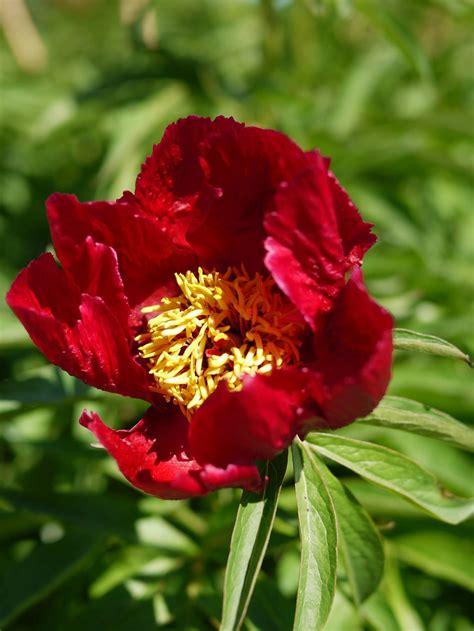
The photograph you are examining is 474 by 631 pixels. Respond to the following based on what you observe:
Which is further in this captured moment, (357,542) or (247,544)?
(357,542)

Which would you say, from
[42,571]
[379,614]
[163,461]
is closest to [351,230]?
[163,461]

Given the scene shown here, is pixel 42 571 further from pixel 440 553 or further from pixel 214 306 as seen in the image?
pixel 440 553

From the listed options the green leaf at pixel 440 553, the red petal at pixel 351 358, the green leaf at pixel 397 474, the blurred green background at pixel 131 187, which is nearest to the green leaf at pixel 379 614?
the blurred green background at pixel 131 187

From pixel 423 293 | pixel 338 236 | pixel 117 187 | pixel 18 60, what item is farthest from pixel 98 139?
pixel 338 236

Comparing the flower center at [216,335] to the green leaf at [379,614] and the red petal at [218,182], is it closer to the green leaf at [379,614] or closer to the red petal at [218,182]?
the red petal at [218,182]

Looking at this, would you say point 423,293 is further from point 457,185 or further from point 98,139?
point 98,139

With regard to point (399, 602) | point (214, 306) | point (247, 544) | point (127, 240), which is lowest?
point (399, 602)
